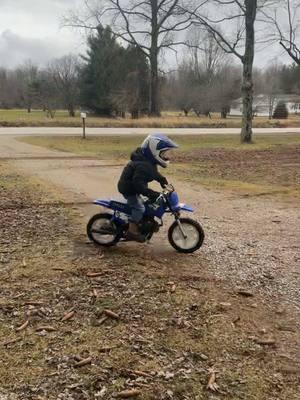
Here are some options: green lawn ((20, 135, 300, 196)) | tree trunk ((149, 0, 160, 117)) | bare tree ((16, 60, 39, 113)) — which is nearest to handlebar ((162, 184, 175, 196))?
green lawn ((20, 135, 300, 196))

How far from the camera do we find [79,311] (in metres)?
4.48

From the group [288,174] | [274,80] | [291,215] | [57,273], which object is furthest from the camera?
[274,80]

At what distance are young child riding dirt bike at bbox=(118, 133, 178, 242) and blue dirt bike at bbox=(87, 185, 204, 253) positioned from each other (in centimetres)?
7

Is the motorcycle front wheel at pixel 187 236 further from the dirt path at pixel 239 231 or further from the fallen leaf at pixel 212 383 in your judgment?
Answer: the fallen leaf at pixel 212 383

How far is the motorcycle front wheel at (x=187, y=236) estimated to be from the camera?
6.18 m

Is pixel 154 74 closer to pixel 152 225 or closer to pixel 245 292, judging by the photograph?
pixel 152 225

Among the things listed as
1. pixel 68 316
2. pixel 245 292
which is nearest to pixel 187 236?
pixel 245 292

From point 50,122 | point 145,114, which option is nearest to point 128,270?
point 50,122

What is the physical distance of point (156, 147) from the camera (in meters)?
5.82

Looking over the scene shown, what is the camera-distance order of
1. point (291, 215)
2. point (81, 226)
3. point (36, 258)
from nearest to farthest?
point (36, 258) → point (81, 226) → point (291, 215)

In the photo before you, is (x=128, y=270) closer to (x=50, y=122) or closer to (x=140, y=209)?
(x=140, y=209)

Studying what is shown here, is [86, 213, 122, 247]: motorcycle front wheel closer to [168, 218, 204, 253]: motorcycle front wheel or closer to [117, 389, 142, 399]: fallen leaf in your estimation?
[168, 218, 204, 253]: motorcycle front wheel

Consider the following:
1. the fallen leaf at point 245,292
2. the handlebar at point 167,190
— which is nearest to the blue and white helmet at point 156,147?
the handlebar at point 167,190

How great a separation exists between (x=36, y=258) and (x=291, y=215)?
4.63m
